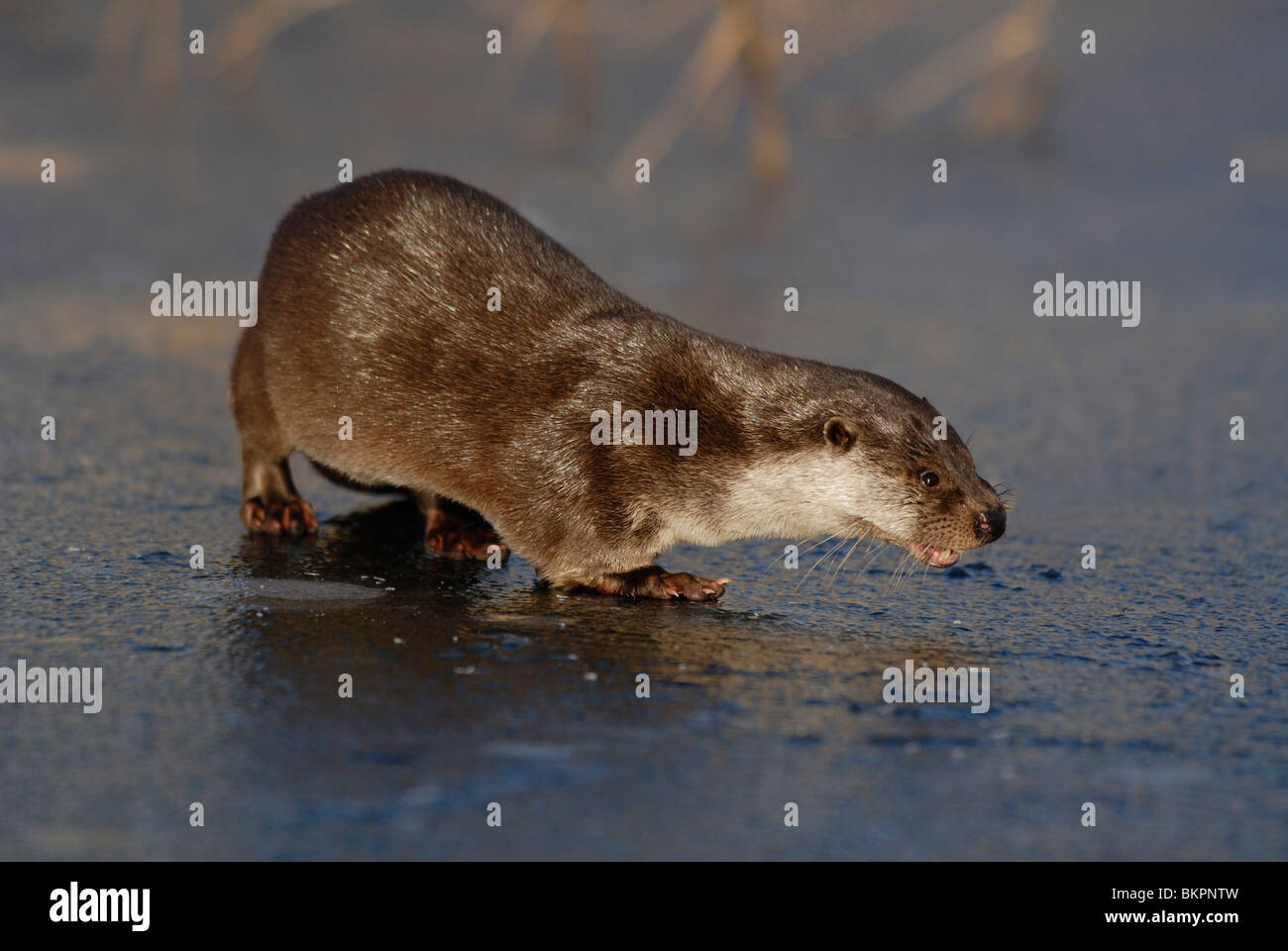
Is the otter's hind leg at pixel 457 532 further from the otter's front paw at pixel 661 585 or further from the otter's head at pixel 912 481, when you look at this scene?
the otter's head at pixel 912 481

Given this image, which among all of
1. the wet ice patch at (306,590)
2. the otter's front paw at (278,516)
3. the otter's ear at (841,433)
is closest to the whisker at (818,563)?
the otter's ear at (841,433)

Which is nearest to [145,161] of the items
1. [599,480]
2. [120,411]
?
[120,411]

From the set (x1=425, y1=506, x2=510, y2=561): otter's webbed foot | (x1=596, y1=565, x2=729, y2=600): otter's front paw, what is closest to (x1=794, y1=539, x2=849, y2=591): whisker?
(x1=596, y1=565, x2=729, y2=600): otter's front paw

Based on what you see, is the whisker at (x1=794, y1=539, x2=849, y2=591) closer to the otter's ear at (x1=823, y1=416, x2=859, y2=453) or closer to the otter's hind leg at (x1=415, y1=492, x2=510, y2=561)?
the otter's ear at (x1=823, y1=416, x2=859, y2=453)

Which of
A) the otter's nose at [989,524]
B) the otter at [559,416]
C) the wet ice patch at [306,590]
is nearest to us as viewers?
the wet ice patch at [306,590]

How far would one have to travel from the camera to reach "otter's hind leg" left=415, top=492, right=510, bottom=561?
15.3 feet

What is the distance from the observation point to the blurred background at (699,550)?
2.77m

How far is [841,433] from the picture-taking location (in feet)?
13.8

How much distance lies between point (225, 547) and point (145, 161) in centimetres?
730

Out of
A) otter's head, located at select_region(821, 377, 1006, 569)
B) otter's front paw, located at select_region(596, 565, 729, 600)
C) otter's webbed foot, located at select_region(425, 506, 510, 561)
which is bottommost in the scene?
otter's front paw, located at select_region(596, 565, 729, 600)

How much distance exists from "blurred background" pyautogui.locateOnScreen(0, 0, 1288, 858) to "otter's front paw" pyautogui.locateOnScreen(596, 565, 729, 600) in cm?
9

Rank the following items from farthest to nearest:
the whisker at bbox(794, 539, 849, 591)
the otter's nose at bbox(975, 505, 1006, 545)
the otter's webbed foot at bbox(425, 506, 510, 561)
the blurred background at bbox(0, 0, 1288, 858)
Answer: the otter's webbed foot at bbox(425, 506, 510, 561)
the whisker at bbox(794, 539, 849, 591)
the otter's nose at bbox(975, 505, 1006, 545)
the blurred background at bbox(0, 0, 1288, 858)

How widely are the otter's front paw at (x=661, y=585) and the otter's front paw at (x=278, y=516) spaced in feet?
3.54

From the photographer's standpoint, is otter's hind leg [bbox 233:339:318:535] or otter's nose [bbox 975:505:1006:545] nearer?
otter's nose [bbox 975:505:1006:545]
